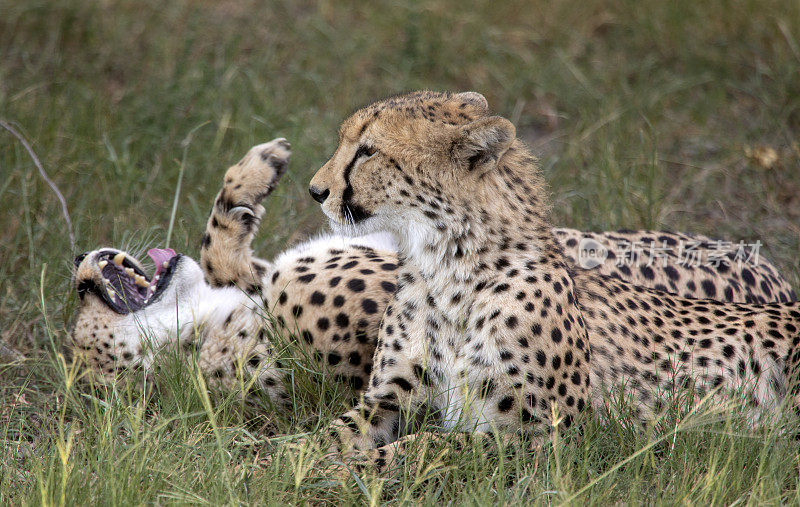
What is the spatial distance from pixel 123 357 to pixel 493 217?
5.11 feet

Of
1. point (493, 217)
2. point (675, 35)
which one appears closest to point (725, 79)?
point (675, 35)

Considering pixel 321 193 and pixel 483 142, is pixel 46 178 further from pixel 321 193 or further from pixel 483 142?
pixel 483 142

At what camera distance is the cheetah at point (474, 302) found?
2535 mm

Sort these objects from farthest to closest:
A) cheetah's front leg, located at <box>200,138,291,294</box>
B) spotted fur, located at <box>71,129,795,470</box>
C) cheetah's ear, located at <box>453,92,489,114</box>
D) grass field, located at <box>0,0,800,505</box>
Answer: cheetah's front leg, located at <box>200,138,291,294</box> → spotted fur, located at <box>71,129,795,470</box> → cheetah's ear, located at <box>453,92,489,114</box> → grass field, located at <box>0,0,800,505</box>

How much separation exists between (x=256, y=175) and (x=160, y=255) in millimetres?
509

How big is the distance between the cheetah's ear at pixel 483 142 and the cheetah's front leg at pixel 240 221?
131 centimetres

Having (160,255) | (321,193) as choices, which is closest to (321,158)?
(160,255)

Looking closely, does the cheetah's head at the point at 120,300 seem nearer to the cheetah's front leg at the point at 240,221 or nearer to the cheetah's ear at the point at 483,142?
the cheetah's front leg at the point at 240,221

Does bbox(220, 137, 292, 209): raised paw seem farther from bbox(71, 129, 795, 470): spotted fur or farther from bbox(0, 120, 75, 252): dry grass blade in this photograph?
bbox(0, 120, 75, 252): dry grass blade

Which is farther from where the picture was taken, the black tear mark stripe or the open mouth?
the open mouth

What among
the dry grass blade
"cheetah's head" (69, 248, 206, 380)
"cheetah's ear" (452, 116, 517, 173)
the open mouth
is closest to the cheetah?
"cheetah's ear" (452, 116, 517, 173)

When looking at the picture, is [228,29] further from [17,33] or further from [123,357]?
[123,357]

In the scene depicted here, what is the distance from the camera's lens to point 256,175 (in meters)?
3.72

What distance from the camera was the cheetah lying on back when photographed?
321 centimetres
